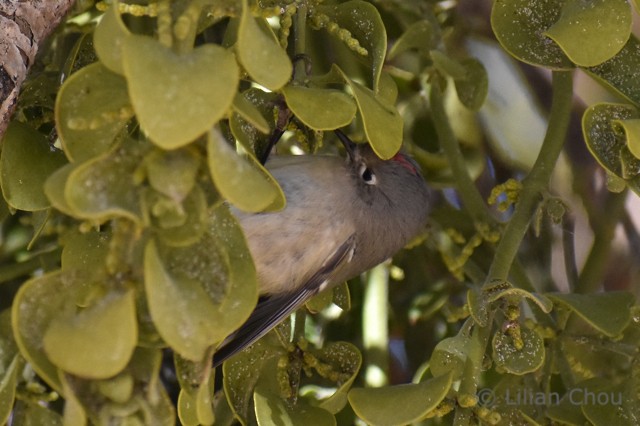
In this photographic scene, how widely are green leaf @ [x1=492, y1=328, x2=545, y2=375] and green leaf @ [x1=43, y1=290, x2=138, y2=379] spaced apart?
1.30ft

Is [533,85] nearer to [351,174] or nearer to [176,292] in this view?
[351,174]

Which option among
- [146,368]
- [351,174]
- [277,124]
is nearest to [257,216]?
[351,174]

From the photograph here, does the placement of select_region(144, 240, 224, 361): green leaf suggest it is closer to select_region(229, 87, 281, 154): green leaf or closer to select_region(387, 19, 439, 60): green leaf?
select_region(229, 87, 281, 154): green leaf

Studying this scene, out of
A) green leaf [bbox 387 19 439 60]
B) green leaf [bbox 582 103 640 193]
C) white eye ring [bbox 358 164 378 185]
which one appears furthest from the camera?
white eye ring [bbox 358 164 378 185]

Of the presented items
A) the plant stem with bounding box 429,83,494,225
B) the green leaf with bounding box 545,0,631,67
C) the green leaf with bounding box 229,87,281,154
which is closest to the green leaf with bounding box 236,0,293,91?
the green leaf with bounding box 229,87,281,154

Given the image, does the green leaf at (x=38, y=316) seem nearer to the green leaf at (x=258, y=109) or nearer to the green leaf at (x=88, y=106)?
the green leaf at (x=88, y=106)

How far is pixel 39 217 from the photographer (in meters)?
0.87

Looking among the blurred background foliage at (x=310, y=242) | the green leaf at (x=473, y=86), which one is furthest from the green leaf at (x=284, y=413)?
the green leaf at (x=473, y=86)

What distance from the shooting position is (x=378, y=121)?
779mm

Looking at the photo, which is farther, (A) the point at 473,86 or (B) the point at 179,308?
(A) the point at 473,86

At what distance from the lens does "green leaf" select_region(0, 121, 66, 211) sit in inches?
32.3

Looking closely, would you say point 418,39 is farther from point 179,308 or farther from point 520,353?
point 179,308

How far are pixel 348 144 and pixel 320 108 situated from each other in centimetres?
64

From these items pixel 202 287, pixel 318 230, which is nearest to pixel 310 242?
pixel 318 230
